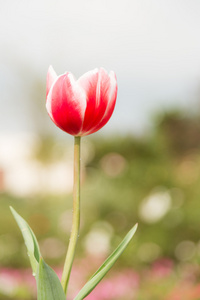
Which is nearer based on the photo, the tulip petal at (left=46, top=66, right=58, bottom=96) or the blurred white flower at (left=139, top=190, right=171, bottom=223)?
the tulip petal at (left=46, top=66, right=58, bottom=96)

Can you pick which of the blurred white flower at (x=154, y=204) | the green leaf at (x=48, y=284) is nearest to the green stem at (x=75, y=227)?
the green leaf at (x=48, y=284)

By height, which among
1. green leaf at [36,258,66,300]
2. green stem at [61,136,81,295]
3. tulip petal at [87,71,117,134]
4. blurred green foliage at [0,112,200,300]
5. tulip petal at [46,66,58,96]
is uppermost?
tulip petal at [46,66,58,96]

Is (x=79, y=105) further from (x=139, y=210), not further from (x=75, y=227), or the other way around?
(x=139, y=210)

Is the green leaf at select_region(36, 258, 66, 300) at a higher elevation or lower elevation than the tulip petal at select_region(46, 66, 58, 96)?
lower

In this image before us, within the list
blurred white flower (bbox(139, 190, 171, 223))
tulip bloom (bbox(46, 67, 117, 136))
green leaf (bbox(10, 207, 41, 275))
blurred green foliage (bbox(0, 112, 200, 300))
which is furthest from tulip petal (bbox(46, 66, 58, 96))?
blurred white flower (bbox(139, 190, 171, 223))

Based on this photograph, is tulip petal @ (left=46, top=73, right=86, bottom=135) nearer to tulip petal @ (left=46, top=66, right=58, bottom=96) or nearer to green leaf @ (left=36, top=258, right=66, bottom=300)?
tulip petal @ (left=46, top=66, right=58, bottom=96)

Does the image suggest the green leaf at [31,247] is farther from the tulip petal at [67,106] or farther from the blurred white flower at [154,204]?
the blurred white flower at [154,204]
